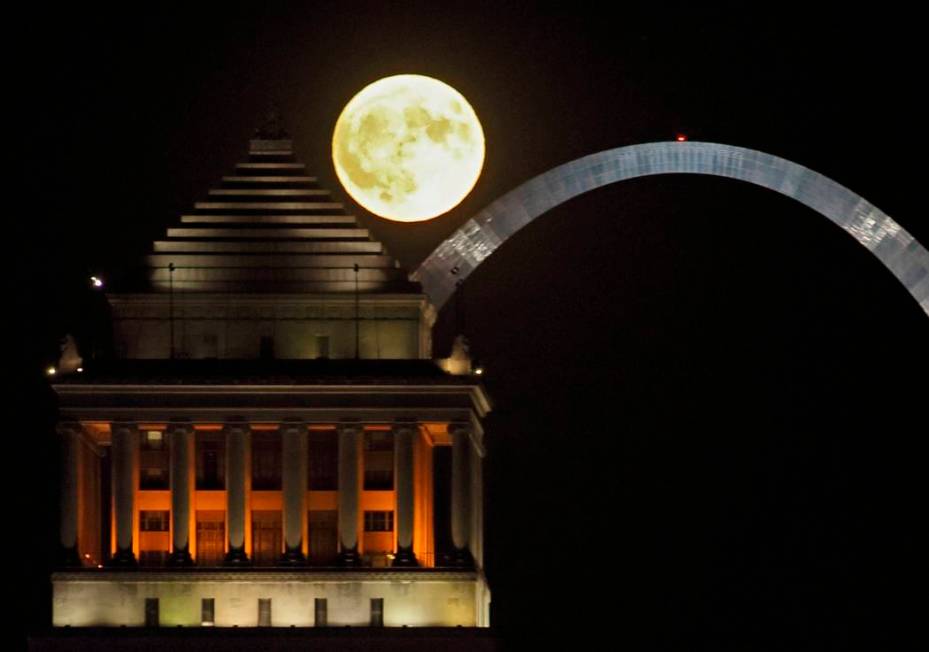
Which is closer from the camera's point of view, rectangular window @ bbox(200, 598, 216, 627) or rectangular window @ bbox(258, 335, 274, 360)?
rectangular window @ bbox(200, 598, 216, 627)

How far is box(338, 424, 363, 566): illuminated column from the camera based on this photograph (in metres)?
182

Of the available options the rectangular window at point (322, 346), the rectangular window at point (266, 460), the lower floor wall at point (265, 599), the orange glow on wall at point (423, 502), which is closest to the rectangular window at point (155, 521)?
the lower floor wall at point (265, 599)

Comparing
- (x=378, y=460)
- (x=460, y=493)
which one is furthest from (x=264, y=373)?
(x=460, y=493)

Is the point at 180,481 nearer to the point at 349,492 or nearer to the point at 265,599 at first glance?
the point at 265,599

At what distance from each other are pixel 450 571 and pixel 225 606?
8044 mm

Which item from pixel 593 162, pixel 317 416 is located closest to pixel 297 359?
pixel 317 416

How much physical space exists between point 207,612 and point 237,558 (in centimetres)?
234

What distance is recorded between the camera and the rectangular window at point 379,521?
18425 centimetres

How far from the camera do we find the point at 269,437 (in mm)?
185750

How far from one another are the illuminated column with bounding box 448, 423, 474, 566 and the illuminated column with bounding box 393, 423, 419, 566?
1504mm

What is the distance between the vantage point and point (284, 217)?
7382 inches

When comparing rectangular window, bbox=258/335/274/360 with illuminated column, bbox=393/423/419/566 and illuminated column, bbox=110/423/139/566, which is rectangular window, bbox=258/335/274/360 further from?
illuminated column, bbox=393/423/419/566

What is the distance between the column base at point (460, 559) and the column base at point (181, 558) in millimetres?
9188

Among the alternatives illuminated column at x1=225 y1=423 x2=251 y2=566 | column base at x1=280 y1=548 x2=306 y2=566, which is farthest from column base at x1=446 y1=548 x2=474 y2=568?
illuminated column at x1=225 y1=423 x2=251 y2=566
